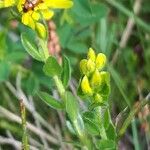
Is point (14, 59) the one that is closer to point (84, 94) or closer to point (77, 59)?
point (77, 59)

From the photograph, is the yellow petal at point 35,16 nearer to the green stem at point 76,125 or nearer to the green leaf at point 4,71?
the green stem at point 76,125

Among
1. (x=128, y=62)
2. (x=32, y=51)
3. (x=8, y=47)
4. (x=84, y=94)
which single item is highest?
(x=8, y=47)

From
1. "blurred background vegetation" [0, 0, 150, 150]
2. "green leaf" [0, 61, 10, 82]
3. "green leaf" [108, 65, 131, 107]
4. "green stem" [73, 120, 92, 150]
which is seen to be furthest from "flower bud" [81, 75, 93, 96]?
"green leaf" [0, 61, 10, 82]

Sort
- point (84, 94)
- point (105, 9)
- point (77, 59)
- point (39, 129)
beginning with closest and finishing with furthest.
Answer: point (84, 94)
point (39, 129)
point (105, 9)
point (77, 59)

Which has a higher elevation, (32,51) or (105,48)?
(105,48)

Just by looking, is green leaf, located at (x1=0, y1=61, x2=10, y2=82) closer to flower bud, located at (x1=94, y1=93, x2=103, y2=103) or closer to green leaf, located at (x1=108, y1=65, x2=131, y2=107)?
green leaf, located at (x1=108, y1=65, x2=131, y2=107)

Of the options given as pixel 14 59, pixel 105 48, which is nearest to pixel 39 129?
pixel 14 59

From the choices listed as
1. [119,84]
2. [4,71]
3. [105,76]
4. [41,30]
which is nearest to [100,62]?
[105,76]
